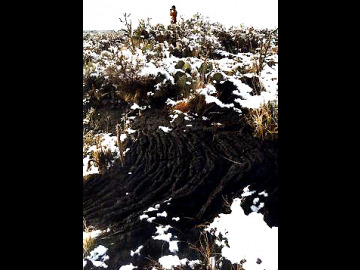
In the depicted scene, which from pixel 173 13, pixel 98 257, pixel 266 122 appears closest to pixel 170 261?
pixel 98 257

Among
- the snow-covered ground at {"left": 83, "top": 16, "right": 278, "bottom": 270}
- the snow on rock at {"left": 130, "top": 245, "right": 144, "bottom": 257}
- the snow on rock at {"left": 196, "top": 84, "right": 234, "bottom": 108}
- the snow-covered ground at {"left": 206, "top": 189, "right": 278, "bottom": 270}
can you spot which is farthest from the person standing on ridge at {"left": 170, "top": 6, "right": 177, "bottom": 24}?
the snow on rock at {"left": 130, "top": 245, "right": 144, "bottom": 257}

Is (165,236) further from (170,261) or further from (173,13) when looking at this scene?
(173,13)

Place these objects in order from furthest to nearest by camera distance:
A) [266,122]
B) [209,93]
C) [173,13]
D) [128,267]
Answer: [209,93] → [173,13] → [266,122] → [128,267]

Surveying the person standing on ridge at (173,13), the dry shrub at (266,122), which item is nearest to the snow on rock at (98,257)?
the dry shrub at (266,122)

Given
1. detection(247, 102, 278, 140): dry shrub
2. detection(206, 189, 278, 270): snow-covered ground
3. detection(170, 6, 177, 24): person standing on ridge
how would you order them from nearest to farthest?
detection(206, 189, 278, 270): snow-covered ground < detection(247, 102, 278, 140): dry shrub < detection(170, 6, 177, 24): person standing on ridge

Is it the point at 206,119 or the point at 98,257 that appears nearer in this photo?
the point at 98,257

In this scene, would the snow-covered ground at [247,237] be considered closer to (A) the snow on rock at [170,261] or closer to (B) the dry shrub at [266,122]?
(A) the snow on rock at [170,261]

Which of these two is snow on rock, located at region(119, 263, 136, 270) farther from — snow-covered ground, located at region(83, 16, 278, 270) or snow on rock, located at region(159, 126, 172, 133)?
snow on rock, located at region(159, 126, 172, 133)

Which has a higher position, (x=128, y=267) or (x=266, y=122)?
(x=266, y=122)
